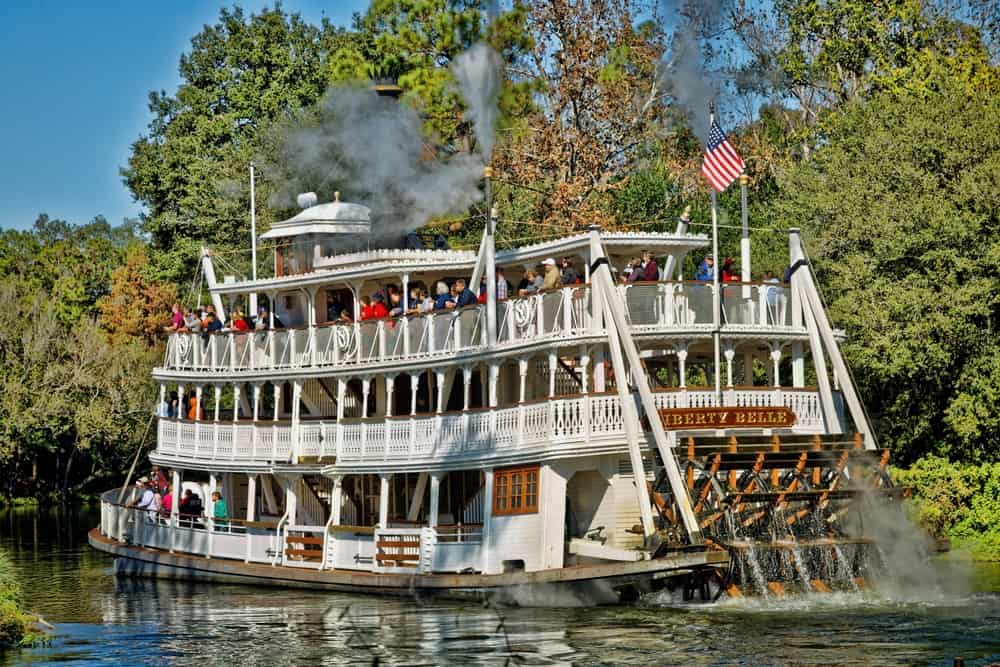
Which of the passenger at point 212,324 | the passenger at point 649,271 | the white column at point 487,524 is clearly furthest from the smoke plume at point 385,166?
the passenger at point 649,271

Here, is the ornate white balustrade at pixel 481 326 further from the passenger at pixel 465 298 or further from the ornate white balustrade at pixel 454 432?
the ornate white balustrade at pixel 454 432

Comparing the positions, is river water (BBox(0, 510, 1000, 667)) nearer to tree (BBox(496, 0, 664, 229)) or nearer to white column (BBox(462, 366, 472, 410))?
white column (BBox(462, 366, 472, 410))

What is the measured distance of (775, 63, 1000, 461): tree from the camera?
39.7 metres

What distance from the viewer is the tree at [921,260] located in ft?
130

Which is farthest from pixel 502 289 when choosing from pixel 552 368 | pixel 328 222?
pixel 328 222

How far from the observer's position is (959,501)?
39.3 m

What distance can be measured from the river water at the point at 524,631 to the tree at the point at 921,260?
7.54 meters

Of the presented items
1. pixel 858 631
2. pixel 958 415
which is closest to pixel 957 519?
pixel 958 415

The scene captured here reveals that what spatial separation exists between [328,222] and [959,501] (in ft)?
51.8

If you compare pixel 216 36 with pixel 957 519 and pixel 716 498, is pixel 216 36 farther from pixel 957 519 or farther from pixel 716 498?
pixel 716 498

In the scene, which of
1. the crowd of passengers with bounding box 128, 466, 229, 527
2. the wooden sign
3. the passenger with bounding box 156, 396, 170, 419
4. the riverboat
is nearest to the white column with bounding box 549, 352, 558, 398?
the riverboat

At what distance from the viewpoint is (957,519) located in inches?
1543

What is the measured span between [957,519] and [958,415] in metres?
2.42

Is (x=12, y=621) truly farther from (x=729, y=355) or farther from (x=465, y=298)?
(x=729, y=355)
